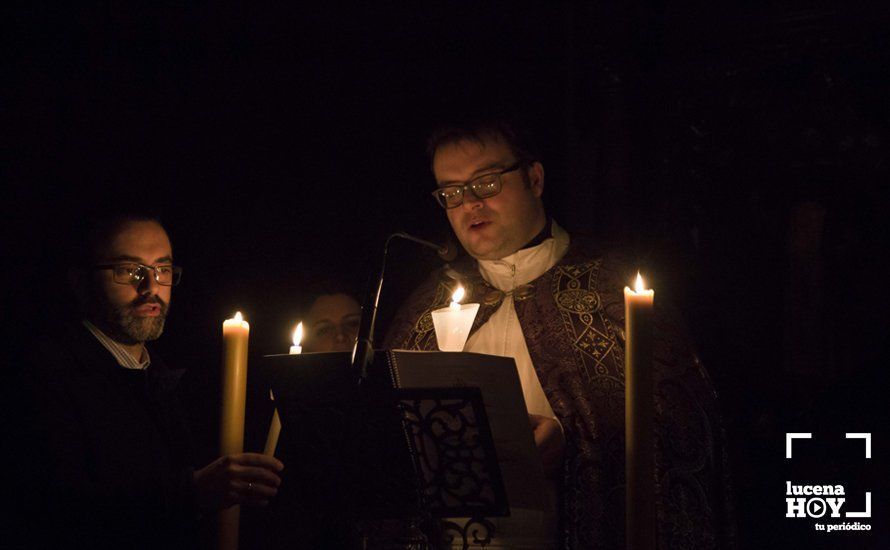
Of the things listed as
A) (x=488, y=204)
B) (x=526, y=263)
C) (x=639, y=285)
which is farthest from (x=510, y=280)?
(x=639, y=285)

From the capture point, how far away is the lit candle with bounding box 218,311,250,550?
9.08 feet

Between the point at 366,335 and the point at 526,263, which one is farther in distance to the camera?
the point at 526,263

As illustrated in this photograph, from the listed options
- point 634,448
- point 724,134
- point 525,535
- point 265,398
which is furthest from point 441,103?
point 634,448

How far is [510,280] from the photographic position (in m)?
3.78

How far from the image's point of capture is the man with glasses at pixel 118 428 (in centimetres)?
312

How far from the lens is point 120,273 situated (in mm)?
3820

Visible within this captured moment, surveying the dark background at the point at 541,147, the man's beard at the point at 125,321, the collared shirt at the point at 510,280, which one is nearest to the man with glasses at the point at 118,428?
the man's beard at the point at 125,321

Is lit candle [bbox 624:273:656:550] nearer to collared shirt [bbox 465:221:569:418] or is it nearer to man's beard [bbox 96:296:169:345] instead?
collared shirt [bbox 465:221:569:418]

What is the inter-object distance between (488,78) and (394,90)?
19.6 inches

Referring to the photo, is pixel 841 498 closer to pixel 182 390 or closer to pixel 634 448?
pixel 634 448

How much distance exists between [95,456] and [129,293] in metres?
0.74

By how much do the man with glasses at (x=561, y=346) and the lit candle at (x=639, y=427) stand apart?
833 mm

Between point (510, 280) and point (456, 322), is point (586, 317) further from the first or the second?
point (456, 322)

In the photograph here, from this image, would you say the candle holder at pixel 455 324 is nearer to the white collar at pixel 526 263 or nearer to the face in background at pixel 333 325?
the white collar at pixel 526 263
